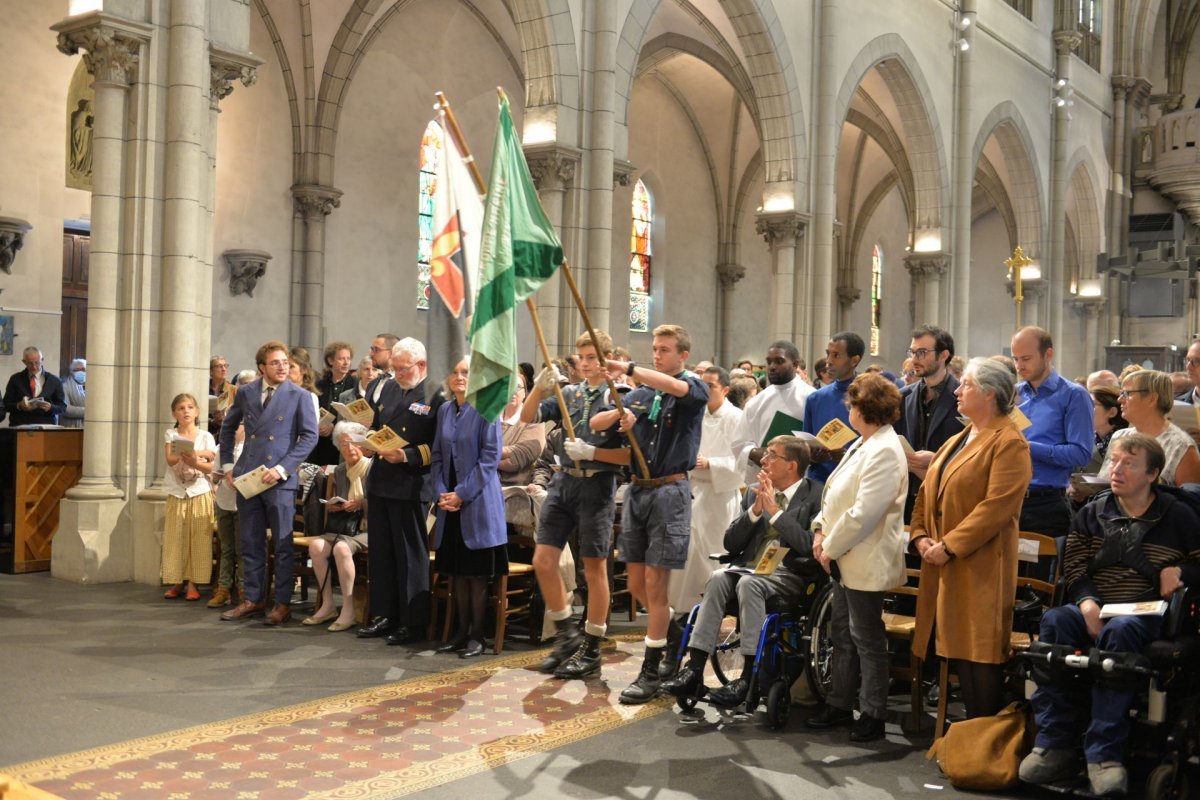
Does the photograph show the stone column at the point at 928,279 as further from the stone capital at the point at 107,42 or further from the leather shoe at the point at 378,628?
the leather shoe at the point at 378,628

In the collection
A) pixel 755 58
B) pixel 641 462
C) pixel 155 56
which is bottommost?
pixel 641 462

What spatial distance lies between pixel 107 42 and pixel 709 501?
18.3 ft

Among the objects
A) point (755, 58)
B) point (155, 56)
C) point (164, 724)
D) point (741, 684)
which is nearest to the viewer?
point (164, 724)

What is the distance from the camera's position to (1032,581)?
5.41 metres

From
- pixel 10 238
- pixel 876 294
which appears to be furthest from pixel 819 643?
pixel 876 294

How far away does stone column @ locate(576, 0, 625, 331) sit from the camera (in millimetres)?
12719

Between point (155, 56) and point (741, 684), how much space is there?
21.2 feet

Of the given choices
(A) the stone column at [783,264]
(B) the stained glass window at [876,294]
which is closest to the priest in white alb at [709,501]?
(A) the stone column at [783,264]

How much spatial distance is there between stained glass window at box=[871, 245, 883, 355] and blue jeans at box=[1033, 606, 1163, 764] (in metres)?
27.0

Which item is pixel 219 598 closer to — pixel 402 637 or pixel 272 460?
pixel 272 460

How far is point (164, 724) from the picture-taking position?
17.3 ft

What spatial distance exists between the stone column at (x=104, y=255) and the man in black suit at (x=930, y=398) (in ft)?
19.4

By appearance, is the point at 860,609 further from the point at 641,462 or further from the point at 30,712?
the point at 30,712

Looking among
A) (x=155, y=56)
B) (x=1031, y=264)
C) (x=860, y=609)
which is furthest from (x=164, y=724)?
(x=1031, y=264)
